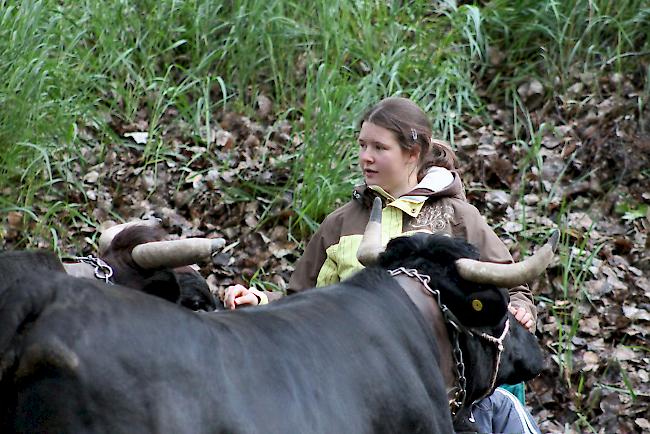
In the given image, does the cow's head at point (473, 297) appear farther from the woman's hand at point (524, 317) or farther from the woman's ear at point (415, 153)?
the woman's ear at point (415, 153)

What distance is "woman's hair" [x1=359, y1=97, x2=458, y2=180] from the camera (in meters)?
5.45

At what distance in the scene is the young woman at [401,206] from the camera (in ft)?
17.4

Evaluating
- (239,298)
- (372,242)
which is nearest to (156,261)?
(239,298)

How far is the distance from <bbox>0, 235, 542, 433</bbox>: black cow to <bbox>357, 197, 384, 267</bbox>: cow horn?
502 millimetres

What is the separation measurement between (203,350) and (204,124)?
20.3 feet

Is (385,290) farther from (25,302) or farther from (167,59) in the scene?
(167,59)

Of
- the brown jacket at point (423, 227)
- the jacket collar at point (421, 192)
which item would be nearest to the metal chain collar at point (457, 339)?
the brown jacket at point (423, 227)

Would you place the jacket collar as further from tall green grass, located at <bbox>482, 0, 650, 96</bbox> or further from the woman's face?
tall green grass, located at <bbox>482, 0, 650, 96</bbox>

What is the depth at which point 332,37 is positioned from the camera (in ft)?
31.9

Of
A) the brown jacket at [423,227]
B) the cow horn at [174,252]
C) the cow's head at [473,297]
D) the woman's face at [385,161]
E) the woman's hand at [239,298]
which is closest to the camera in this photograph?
the cow horn at [174,252]

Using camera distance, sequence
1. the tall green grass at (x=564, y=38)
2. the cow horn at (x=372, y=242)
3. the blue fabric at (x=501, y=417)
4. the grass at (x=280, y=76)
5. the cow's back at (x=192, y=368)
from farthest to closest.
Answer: the tall green grass at (x=564, y=38)
the grass at (x=280, y=76)
the blue fabric at (x=501, y=417)
the cow horn at (x=372, y=242)
the cow's back at (x=192, y=368)

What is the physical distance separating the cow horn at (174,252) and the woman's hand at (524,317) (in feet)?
5.45

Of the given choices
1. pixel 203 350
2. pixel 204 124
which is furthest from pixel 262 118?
pixel 203 350

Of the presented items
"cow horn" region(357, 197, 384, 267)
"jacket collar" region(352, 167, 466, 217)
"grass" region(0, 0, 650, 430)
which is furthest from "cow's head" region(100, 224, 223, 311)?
"grass" region(0, 0, 650, 430)
